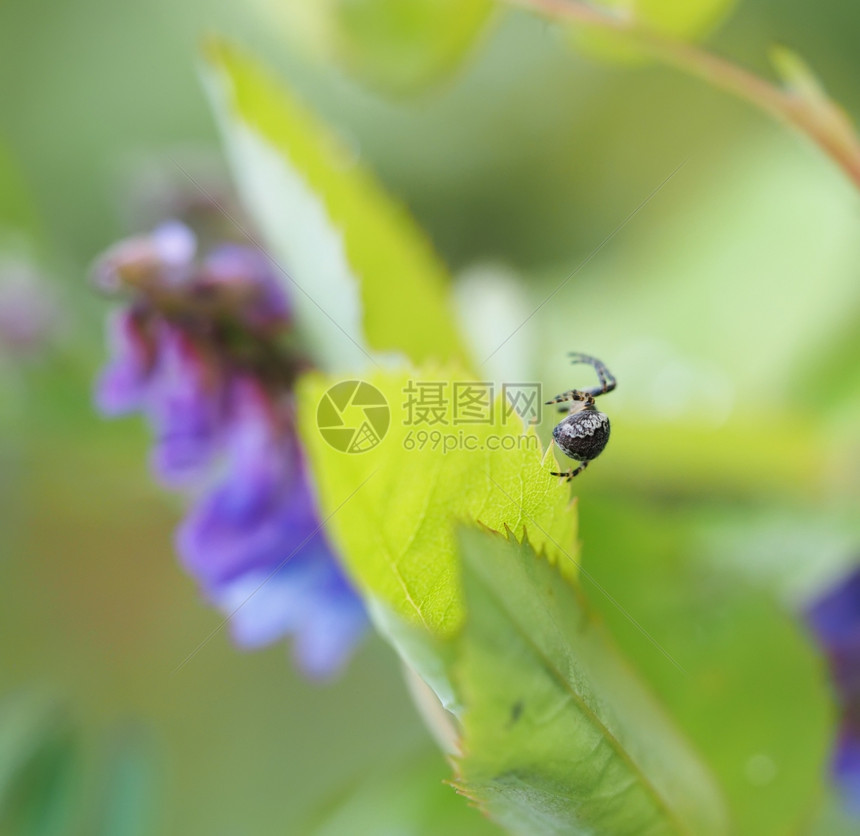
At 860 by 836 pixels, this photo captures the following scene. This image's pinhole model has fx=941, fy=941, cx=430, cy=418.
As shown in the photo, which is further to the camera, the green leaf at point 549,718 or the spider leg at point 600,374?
the spider leg at point 600,374

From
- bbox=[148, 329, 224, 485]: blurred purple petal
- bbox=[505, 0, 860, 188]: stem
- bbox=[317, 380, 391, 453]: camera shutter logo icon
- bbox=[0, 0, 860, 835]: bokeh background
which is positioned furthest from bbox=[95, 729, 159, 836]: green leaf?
bbox=[505, 0, 860, 188]: stem

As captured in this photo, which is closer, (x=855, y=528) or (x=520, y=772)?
(x=520, y=772)

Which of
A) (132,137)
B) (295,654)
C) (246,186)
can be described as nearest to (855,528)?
(246,186)

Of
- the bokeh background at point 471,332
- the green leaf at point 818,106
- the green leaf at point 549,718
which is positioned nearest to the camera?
the green leaf at point 549,718

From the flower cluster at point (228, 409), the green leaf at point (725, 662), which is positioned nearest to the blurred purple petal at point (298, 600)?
the flower cluster at point (228, 409)

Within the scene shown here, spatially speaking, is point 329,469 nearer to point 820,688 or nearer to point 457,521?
point 457,521

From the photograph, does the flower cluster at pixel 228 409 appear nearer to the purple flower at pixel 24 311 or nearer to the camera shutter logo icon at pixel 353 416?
the camera shutter logo icon at pixel 353 416
